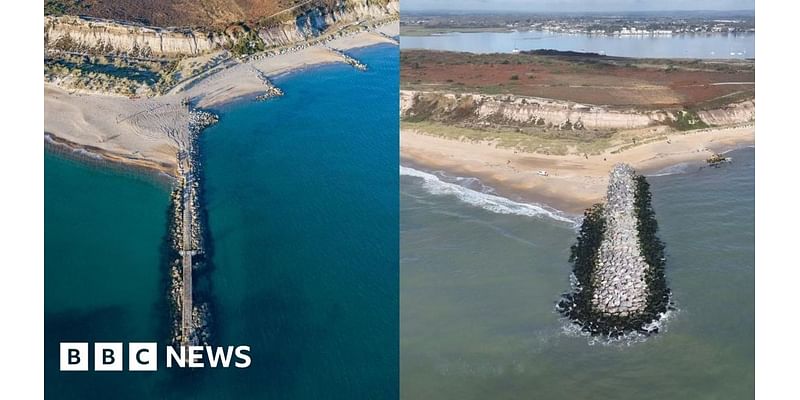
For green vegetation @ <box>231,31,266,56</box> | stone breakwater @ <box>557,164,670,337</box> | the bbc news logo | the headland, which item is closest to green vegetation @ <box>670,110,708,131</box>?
the headland

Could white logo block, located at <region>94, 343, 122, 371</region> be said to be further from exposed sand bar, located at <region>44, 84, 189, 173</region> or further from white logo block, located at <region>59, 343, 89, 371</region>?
exposed sand bar, located at <region>44, 84, 189, 173</region>

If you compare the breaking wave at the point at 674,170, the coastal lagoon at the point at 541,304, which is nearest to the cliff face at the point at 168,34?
the coastal lagoon at the point at 541,304

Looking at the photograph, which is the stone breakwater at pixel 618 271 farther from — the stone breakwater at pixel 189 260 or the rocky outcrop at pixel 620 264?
the stone breakwater at pixel 189 260

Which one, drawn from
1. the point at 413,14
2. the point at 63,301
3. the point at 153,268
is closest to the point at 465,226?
the point at 413,14

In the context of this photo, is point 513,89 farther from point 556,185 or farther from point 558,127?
point 556,185

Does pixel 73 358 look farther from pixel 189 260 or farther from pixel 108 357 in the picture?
pixel 189 260

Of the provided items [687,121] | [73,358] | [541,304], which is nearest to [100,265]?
[73,358]
